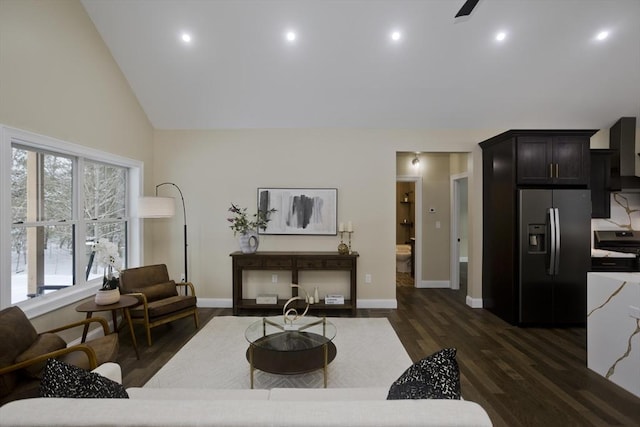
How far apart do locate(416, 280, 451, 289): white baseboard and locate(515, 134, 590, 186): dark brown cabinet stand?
2570 mm

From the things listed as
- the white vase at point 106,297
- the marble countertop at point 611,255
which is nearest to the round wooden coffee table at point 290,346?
the white vase at point 106,297

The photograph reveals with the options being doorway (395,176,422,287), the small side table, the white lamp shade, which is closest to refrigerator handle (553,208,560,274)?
doorway (395,176,422,287)

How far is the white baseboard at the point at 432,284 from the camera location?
5613 millimetres

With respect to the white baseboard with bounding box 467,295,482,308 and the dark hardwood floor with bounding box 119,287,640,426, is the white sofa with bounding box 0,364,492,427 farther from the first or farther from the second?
the white baseboard with bounding box 467,295,482,308

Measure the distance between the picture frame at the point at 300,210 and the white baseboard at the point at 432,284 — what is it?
7.75ft

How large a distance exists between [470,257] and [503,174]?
1.38m

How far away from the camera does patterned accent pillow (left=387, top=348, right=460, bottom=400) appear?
1191 mm

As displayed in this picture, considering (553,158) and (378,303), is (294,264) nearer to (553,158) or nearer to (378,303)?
(378,303)

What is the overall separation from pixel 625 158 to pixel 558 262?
2208mm

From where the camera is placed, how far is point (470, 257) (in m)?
4.55

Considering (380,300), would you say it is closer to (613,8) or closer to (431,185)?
(431,185)

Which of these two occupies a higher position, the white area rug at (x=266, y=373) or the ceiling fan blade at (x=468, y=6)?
the ceiling fan blade at (x=468, y=6)

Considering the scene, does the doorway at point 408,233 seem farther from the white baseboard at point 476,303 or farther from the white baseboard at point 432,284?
the white baseboard at point 476,303

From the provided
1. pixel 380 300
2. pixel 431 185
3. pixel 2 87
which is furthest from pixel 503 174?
pixel 2 87
